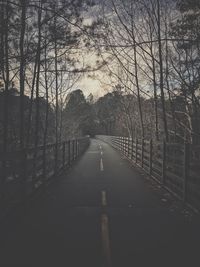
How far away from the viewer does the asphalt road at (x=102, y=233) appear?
210 inches

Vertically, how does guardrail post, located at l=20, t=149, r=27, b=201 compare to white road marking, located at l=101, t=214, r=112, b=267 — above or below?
above

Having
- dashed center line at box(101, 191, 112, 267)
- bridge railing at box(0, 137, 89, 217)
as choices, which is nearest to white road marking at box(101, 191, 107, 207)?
dashed center line at box(101, 191, 112, 267)

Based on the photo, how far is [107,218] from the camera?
797cm

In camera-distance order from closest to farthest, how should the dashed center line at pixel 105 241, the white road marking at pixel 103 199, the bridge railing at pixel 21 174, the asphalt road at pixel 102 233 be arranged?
the dashed center line at pixel 105 241
the asphalt road at pixel 102 233
the bridge railing at pixel 21 174
the white road marking at pixel 103 199

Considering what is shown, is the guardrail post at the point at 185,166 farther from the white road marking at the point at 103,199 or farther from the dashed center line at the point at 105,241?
the dashed center line at the point at 105,241

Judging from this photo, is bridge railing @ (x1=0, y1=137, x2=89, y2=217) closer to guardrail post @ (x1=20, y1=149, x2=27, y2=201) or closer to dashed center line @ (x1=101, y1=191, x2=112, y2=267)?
guardrail post @ (x1=20, y1=149, x2=27, y2=201)

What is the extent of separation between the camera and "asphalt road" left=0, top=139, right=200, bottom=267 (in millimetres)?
5328

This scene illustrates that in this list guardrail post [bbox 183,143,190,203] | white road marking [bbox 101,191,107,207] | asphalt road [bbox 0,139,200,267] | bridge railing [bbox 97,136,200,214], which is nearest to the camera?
asphalt road [bbox 0,139,200,267]

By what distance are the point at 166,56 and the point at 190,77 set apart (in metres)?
1.69

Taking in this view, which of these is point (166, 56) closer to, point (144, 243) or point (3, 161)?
point (3, 161)

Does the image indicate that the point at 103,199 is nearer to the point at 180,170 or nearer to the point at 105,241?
the point at 180,170

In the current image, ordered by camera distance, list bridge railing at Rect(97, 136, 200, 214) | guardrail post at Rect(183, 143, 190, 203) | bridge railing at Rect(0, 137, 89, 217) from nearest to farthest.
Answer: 1. bridge railing at Rect(0, 137, 89, 217)
2. bridge railing at Rect(97, 136, 200, 214)
3. guardrail post at Rect(183, 143, 190, 203)

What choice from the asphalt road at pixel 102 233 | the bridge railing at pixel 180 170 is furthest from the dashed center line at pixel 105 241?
the bridge railing at pixel 180 170

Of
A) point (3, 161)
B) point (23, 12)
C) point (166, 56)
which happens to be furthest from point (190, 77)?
point (3, 161)
